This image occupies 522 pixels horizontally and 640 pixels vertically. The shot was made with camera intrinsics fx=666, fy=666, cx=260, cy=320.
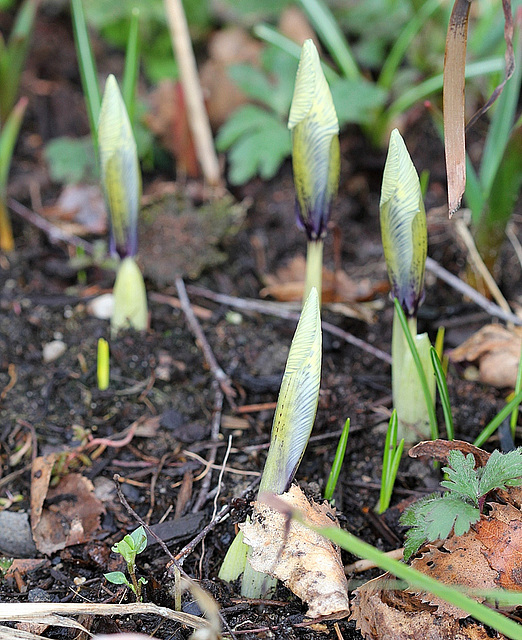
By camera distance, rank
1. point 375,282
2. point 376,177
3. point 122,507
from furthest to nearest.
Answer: point 376,177, point 375,282, point 122,507

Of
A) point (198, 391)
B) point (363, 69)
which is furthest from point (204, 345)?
point (363, 69)

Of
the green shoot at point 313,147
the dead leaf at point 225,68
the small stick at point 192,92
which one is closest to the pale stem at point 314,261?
the green shoot at point 313,147

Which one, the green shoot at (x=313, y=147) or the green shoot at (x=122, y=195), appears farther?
the green shoot at (x=122, y=195)

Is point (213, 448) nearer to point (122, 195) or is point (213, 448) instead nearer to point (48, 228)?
point (122, 195)

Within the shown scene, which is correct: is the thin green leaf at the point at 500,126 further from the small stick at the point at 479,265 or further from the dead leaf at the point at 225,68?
the dead leaf at the point at 225,68

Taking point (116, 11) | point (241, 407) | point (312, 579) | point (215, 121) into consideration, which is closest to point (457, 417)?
point (241, 407)

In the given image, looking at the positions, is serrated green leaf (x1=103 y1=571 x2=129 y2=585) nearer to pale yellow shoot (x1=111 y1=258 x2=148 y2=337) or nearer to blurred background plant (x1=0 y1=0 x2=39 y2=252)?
pale yellow shoot (x1=111 y1=258 x2=148 y2=337)

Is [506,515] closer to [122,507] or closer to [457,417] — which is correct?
[457,417]
